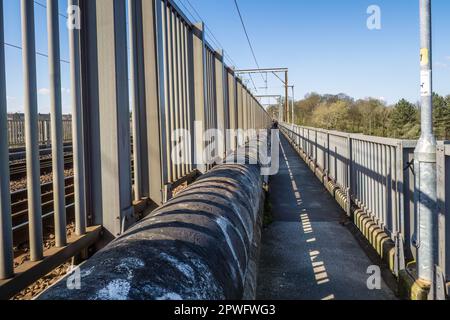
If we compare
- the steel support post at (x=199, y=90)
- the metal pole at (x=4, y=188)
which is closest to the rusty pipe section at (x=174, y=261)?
the metal pole at (x=4, y=188)

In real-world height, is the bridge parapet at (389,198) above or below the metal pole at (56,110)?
below

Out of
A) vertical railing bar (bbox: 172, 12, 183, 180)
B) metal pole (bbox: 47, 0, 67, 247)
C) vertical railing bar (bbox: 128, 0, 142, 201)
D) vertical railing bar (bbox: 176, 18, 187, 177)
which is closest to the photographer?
metal pole (bbox: 47, 0, 67, 247)

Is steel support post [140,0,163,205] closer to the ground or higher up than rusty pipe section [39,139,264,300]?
higher up

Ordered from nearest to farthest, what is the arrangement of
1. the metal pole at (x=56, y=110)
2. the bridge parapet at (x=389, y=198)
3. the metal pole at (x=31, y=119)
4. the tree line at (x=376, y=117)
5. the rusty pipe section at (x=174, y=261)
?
the rusty pipe section at (x=174, y=261), the metal pole at (x=31, y=119), the metal pole at (x=56, y=110), the bridge parapet at (x=389, y=198), the tree line at (x=376, y=117)

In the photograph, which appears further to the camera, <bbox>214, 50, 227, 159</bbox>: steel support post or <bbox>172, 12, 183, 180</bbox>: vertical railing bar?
<bbox>214, 50, 227, 159</bbox>: steel support post

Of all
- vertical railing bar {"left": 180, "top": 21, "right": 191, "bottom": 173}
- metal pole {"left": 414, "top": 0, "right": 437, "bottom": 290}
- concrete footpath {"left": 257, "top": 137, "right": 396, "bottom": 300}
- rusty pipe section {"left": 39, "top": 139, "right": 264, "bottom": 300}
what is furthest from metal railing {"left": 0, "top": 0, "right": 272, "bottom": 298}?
metal pole {"left": 414, "top": 0, "right": 437, "bottom": 290}

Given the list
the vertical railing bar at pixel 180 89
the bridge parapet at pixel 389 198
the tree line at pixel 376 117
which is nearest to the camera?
the bridge parapet at pixel 389 198

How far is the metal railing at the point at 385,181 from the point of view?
3963 millimetres

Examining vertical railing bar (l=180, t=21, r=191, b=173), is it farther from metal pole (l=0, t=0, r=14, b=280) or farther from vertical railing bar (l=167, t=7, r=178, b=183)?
metal pole (l=0, t=0, r=14, b=280)

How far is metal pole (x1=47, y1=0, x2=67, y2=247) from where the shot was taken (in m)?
2.31

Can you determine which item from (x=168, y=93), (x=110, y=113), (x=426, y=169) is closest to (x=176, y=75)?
(x=168, y=93)

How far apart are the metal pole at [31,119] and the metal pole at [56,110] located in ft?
0.59

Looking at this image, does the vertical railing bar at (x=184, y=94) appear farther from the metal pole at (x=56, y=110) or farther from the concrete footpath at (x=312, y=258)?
the metal pole at (x=56, y=110)
